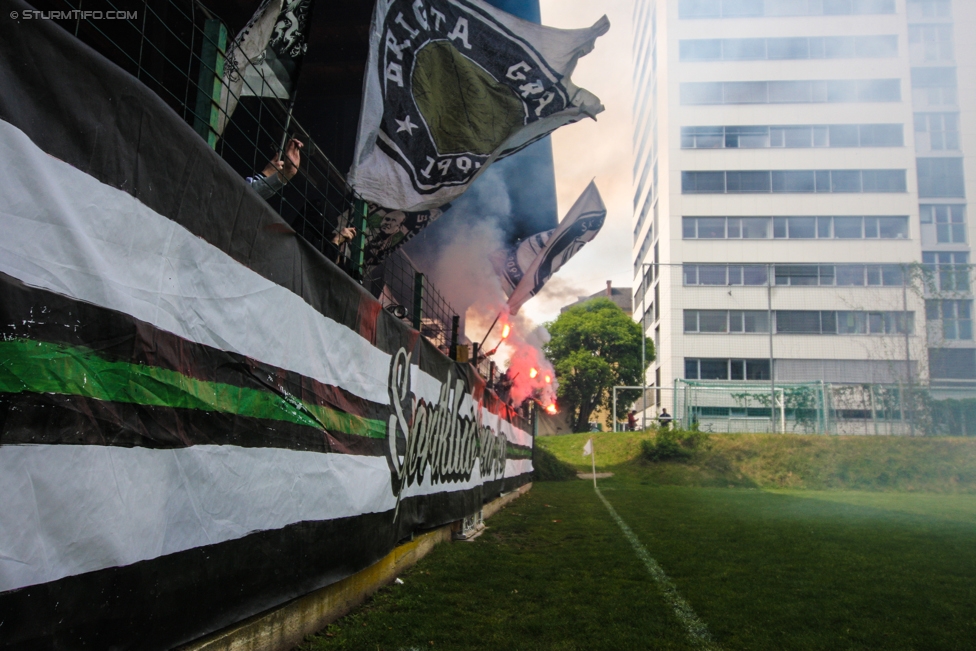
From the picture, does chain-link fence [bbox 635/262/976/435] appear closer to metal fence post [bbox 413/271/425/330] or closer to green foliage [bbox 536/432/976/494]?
green foliage [bbox 536/432/976/494]

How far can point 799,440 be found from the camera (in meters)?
26.0

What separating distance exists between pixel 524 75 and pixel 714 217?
3961 cm

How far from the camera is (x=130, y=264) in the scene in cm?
237

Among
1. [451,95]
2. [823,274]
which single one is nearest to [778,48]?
[823,274]

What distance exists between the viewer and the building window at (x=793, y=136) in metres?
41.6

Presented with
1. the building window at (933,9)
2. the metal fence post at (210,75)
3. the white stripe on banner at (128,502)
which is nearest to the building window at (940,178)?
the building window at (933,9)

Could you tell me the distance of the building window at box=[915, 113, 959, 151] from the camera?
1538 inches

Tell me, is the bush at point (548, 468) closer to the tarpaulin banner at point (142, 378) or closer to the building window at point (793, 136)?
the tarpaulin banner at point (142, 378)

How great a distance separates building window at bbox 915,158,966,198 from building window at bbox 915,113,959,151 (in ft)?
2.46

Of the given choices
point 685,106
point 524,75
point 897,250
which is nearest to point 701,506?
point 524,75

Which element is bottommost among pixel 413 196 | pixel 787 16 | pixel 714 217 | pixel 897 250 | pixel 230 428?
pixel 230 428

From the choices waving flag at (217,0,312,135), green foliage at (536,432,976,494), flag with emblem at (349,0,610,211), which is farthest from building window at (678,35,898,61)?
waving flag at (217,0,312,135)

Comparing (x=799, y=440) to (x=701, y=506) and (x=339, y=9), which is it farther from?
(x=339, y=9)

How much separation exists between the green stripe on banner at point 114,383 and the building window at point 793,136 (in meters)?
46.0
